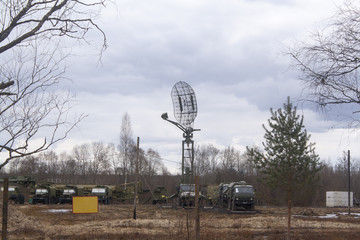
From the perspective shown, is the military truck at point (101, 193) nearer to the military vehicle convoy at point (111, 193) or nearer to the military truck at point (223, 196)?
the military vehicle convoy at point (111, 193)

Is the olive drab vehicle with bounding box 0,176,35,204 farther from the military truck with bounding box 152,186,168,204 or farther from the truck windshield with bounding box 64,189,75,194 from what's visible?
the military truck with bounding box 152,186,168,204

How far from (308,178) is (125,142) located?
5948 cm

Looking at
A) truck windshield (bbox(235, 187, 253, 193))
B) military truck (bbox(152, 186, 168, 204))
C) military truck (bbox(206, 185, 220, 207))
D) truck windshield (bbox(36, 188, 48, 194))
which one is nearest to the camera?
truck windshield (bbox(235, 187, 253, 193))

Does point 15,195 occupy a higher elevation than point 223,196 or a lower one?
lower

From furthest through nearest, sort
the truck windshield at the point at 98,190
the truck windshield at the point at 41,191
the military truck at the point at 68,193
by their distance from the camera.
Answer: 1. the military truck at the point at 68,193
2. the truck windshield at the point at 41,191
3. the truck windshield at the point at 98,190

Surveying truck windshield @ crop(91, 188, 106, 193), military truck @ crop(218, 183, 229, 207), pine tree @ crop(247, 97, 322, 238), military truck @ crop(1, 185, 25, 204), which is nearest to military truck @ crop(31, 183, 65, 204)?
military truck @ crop(1, 185, 25, 204)

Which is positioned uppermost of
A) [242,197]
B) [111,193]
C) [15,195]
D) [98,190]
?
[242,197]

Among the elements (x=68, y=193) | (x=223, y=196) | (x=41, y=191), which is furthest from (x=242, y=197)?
(x=41, y=191)

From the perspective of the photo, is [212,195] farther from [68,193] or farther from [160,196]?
[68,193]

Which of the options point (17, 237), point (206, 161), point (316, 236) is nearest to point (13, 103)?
point (17, 237)

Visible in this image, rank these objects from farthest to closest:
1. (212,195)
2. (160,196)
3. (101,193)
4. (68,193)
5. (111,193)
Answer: (160,196) → (111,193) → (68,193) → (101,193) → (212,195)

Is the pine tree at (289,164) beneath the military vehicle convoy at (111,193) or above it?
above

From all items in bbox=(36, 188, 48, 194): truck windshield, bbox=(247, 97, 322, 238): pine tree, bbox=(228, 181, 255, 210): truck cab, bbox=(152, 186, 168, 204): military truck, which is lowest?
bbox=(152, 186, 168, 204): military truck

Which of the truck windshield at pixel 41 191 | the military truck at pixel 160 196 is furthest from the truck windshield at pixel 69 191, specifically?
the military truck at pixel 160 196
